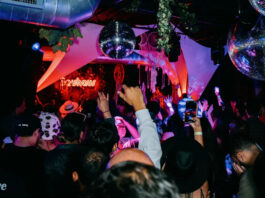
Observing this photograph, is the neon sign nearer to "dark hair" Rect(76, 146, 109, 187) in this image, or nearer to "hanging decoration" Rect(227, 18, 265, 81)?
"hanging decoration" Rect(227, 18, 265, 81)

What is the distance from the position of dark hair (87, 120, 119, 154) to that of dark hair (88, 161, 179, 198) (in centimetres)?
125

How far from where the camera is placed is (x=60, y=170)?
1699mm

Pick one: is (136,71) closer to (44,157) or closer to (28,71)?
(28,71)

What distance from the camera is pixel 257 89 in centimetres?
713

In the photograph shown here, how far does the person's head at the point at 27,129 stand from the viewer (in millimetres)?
2049

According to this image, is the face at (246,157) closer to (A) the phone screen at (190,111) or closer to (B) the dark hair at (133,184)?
(A) the phone screen at (190,111)

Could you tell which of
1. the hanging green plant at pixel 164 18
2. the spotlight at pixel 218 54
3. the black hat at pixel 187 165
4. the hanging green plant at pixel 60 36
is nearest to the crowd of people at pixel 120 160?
the black hat at pixel 187 165

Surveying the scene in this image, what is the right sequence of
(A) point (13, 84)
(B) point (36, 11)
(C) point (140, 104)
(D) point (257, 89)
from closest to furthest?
(C) point (140, 104) → (B) point (36, 11) → (A) point (13, 84) → (D) point (257, 89)

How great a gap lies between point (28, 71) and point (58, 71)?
3.91ft

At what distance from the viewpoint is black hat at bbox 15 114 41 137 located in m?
2.05

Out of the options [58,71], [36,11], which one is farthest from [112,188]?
[58,71]

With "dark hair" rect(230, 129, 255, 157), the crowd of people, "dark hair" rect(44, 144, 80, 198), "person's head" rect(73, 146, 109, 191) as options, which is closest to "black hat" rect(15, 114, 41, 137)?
the crowd of people

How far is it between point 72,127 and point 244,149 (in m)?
1.42

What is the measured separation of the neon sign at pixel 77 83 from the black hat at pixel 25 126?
9097 millimetres
